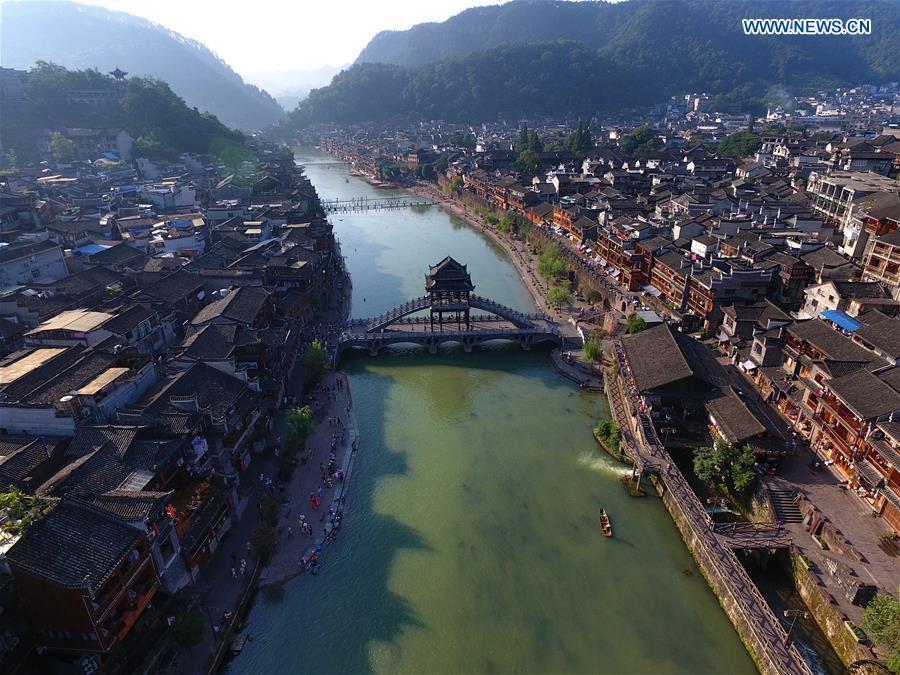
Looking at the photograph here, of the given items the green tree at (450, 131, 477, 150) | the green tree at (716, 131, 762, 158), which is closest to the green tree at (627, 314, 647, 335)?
the green tree at (716, 131, 762, 158)

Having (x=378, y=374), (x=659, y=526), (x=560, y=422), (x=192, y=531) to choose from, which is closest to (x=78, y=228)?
(x=378, y=374)

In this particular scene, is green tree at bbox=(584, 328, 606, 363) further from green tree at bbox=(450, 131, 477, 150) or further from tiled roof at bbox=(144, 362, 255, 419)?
green tree at bbox=(450, 131, 477, 150)

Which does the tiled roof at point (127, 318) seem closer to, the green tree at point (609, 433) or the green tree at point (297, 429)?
the green tree at point (297, 429)

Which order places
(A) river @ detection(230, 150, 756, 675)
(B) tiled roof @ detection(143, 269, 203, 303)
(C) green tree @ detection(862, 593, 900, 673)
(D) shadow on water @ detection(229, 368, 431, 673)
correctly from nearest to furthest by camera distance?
1. (C) green tree @ detection(862, 593, 900, 673)
2. (D) shadow on water @ detection(229, 368, 431, 673)
3. (A) river @ detection(230, 150, 756, 675)
4. (B) tiled roof @ detection(143, 269, 203, 303)

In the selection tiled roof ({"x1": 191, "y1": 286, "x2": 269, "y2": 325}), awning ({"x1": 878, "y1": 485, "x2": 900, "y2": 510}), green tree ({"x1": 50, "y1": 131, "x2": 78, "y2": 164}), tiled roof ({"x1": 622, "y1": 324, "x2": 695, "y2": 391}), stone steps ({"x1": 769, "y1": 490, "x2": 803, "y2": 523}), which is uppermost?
green tree ({"x1": 50, "y1": 131, "x2": 78, "y2": 164})

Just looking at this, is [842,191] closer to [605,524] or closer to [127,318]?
[605,524]

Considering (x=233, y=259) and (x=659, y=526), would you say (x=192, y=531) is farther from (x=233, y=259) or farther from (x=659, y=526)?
(x=233, y=259)

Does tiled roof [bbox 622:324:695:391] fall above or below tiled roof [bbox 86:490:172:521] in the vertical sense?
below
